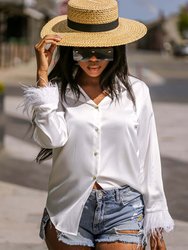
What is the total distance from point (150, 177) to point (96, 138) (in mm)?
313

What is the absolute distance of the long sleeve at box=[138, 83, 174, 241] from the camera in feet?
12.6

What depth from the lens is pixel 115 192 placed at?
375 centimetres

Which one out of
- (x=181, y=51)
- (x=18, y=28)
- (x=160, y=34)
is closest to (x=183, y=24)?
(x=160, y=34)

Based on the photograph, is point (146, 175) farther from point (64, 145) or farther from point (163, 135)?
point (163, 135)

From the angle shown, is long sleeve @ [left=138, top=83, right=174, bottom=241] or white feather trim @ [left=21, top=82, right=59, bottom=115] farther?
long sleeve @ [left=138, top=83, right=174, bottom=241]

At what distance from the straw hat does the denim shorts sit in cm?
64

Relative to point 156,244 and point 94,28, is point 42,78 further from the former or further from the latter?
point 156,244

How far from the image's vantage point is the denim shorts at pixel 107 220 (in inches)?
146

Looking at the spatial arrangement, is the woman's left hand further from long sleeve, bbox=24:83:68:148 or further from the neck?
the neck

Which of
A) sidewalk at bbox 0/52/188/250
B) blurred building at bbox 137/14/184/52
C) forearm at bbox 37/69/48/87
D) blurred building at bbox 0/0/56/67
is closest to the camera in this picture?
forearm at bbox 37/69/48/87

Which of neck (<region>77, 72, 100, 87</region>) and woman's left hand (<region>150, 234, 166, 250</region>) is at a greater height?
neck (<region>77, 72, 100, 87</region>)

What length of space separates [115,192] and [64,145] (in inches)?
11.7

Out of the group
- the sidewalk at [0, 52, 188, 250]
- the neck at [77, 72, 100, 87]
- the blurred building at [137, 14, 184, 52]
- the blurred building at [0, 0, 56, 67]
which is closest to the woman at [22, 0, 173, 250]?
the neck at [77, 72, 100, 87]

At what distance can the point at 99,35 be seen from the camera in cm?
383
